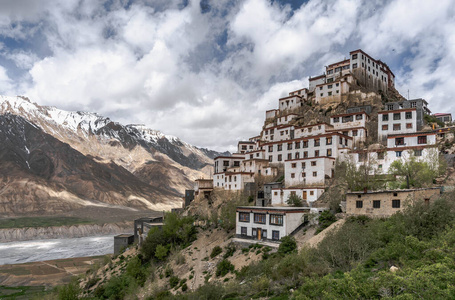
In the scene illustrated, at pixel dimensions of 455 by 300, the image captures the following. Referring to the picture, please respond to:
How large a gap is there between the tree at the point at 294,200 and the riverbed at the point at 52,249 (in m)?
70.6

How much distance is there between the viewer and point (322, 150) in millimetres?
50781

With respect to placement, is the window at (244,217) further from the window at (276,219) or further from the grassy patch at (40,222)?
the grassy patch at (40,222)

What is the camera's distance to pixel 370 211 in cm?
Result: 3234

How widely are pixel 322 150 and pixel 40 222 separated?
417ft

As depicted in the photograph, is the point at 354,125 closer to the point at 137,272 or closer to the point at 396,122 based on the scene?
the point at 396,122

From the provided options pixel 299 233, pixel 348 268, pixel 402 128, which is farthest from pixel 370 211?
pixel 402 128

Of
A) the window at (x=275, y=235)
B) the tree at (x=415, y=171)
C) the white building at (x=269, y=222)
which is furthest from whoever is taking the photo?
the window at (x=275, y=235)

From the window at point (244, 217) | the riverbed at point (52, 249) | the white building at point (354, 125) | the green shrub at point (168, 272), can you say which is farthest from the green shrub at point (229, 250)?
the riverbed at point (52, 249)

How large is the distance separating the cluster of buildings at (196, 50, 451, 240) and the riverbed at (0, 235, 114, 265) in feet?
187

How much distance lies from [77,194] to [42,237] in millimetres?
59867

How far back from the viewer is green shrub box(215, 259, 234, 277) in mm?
34969

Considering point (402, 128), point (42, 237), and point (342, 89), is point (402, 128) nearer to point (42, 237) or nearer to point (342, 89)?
point (342, 89)

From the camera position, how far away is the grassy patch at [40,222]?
420 ft

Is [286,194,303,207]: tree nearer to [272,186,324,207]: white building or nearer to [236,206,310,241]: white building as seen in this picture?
[272,186,324,207]: white building
